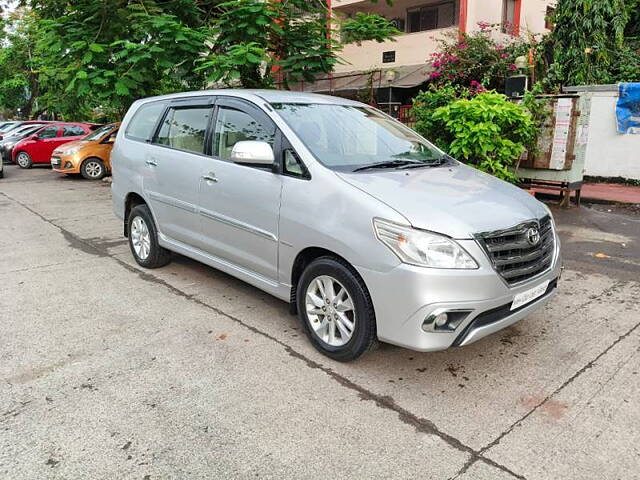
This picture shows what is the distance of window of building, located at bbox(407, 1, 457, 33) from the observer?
18641 millimetres

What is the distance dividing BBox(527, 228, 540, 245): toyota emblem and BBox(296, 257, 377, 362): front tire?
1.11 meters

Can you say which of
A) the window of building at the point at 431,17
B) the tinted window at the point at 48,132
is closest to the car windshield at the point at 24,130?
the tinted window at the point at 48,132

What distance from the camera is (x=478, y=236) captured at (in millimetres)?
3166

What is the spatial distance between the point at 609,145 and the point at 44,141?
16957mm

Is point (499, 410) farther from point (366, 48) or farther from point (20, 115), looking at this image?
point (20, 115)

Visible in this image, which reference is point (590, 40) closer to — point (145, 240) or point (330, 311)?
point (145, 240)

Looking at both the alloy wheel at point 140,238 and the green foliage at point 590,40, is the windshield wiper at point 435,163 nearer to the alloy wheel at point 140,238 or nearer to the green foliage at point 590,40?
the alloy wheel at point 140,238

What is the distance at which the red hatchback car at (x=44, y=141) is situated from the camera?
17719 millimetres

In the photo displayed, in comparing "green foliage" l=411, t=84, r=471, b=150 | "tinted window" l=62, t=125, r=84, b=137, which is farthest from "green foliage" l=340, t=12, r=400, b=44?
"tinted window" l=62, t=125, r=84, b=137

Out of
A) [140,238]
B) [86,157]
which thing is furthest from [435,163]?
[86,157]

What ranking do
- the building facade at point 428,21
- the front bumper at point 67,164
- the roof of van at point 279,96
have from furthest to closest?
the building facade at point 428,21
the front bumper at point 67,164
the roof of van at point 279,96

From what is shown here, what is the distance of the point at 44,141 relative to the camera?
18031 mm

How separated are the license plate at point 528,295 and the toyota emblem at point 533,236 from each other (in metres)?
0.31

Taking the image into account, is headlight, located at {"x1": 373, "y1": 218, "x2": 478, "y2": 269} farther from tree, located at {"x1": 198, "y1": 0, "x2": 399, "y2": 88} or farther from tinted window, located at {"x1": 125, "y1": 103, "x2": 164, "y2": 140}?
tree, located at {"x1": 198, "y1": 0, "x2": 399, "y2": 88}
